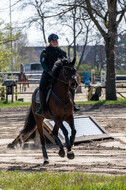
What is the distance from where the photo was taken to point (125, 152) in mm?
9289

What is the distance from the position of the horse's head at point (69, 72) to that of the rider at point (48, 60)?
0.58 metres

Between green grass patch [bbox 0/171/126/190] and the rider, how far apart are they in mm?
2534

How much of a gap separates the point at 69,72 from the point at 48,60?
1.14m

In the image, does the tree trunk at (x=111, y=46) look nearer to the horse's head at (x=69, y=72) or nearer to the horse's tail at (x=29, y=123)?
the horse's tail at (x=29, y=123)

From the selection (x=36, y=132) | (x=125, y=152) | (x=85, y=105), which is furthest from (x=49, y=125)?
(x=85, y=105)

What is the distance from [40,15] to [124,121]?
11.1m

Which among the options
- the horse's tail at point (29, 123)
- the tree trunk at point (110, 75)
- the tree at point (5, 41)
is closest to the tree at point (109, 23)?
the tree trunk at point (110, 75)

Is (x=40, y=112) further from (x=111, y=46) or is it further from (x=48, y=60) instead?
(x=111, y=46)

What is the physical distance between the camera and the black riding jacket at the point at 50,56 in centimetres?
852

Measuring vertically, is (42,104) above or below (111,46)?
below

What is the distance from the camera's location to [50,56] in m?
8.56

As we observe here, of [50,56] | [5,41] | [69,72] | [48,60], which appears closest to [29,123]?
[48,60]

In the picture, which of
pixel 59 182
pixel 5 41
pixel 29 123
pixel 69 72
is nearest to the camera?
pixel 59 182

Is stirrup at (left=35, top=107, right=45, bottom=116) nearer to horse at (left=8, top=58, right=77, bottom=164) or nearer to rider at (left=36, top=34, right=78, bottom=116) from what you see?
rider at (left=36, top=34, right=78, bottom=116)
